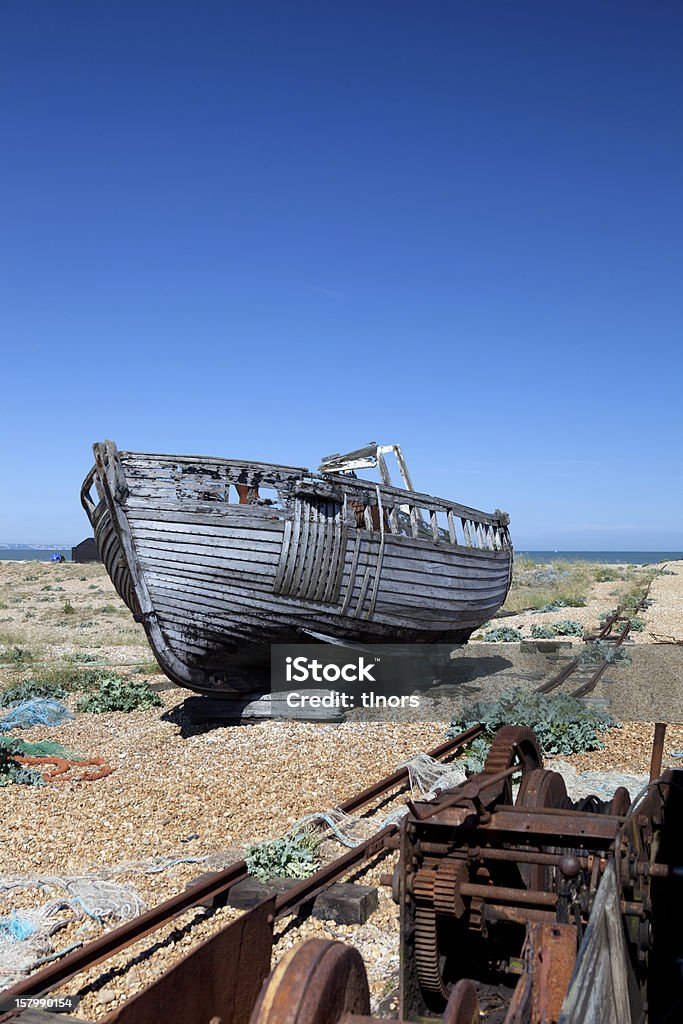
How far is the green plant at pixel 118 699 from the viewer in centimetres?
1180

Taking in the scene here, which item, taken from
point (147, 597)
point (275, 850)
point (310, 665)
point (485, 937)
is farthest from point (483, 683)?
point (485, 937)

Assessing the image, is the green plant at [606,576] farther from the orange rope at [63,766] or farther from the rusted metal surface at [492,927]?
the rusted metal surface at [492,927]

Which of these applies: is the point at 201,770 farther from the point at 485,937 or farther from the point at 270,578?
the point at 485,937

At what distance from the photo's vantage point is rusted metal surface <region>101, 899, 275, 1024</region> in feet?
6.88

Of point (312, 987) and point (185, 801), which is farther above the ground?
point (312, 987)

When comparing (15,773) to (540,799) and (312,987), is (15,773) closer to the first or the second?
(540,799)

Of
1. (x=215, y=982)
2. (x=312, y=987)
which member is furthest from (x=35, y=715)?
(x=312, y=987)

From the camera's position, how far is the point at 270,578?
10.3m

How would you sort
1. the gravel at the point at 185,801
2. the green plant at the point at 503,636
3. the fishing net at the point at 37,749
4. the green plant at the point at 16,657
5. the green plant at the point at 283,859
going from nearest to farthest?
the gravel at the point at 185,801 < the green plant at the point at 283,859 < the fishing net at the point at 37,749 < the green plant at the point at 16,657 < the green plant at the point at 503,636

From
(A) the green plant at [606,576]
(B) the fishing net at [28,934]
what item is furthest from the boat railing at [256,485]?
(A) the green plant at [606,576]

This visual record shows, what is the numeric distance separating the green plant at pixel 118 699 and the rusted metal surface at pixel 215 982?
9607 mm

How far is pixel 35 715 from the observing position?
1092 cm

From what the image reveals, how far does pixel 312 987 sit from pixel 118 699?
10457 millimetres

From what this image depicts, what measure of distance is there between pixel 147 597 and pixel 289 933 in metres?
6.19
